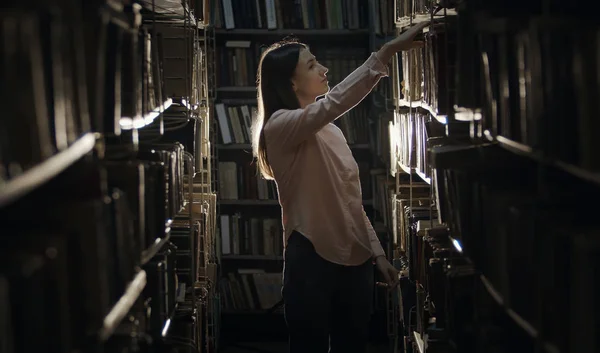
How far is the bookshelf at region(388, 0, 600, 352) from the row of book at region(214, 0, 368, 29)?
191cm

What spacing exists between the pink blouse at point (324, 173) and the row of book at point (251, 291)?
89.3 inches

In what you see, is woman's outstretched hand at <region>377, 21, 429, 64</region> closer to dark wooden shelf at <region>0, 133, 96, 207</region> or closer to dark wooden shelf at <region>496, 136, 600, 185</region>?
dark wooden shelf at <region>496, 136, 600, 185</region>

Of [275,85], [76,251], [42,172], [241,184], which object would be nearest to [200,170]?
[275,85]

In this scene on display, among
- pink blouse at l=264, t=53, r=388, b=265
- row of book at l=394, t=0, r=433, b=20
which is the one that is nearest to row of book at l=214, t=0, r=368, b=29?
row of book at l=394, t=0, r=433, b=20

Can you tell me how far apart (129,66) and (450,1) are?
0.92 meters

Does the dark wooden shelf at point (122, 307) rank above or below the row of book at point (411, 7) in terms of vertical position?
below

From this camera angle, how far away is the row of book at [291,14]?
486 cm

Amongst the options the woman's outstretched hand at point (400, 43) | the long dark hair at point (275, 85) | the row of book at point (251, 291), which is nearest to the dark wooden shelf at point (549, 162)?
the woman's outstretched hand at point (400, 43)

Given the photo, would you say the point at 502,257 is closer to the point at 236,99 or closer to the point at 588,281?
the point at 588,281

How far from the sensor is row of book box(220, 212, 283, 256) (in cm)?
498

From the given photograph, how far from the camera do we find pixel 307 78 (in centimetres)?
281

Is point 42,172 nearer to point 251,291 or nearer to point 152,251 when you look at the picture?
point 152,251

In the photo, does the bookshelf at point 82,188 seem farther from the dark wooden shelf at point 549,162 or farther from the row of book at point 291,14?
the row of book at point 291,14

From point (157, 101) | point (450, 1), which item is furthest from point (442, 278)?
point (157, 101)
